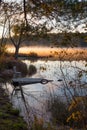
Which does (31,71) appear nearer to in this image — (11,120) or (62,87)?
(62,87)

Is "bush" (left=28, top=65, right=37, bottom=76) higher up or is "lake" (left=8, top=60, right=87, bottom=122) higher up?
"lake" (left=8, top=60, right=87, bottom=122)

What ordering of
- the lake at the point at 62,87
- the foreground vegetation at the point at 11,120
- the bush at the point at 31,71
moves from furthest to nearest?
the bush at the point at 31,71 < the foreground vegetation at the point at 11,120 < the lake at the point at 62,87

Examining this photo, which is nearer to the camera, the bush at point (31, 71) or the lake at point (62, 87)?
the lake at point (62, 87)

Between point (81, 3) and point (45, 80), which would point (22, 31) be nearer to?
point (81, 3)

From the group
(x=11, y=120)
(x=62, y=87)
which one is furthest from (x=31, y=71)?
(x=11, y=120)

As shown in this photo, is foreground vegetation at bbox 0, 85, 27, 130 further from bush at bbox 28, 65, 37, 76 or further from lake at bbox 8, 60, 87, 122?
bush at bbox 28, 65, 37, 76

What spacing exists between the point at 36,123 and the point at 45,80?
41.4ft

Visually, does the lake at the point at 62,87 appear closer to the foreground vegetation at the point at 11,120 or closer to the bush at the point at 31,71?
the foreground vegetation at the point at 11,120

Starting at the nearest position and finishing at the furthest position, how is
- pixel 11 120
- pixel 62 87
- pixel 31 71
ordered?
pixel 11 120 → pixel 62 87 → pixel 31 71

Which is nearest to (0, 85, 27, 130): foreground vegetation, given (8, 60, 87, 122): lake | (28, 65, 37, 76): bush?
(8, 60, 87, 122): lake

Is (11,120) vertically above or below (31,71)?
above

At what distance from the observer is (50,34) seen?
5.82 meters

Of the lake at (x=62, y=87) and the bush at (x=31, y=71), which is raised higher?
the lake at (x=62, y=87)

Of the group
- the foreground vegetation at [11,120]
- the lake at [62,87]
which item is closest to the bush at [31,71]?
the lake at [62,87]
